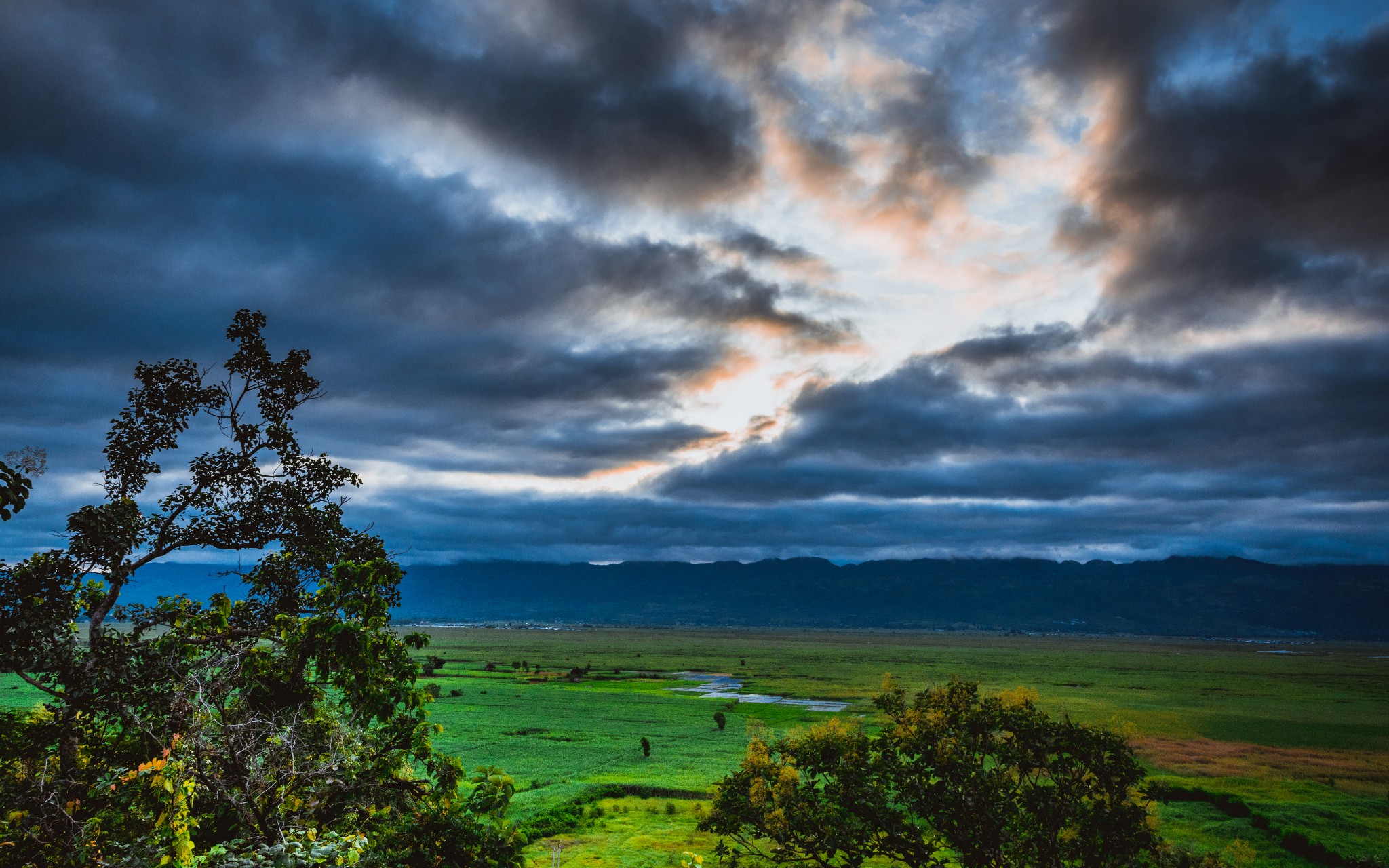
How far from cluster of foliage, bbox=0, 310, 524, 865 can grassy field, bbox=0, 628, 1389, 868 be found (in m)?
15.6

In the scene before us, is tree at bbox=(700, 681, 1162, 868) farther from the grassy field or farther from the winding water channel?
the winding water channel

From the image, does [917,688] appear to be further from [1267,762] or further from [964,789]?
[964,789]

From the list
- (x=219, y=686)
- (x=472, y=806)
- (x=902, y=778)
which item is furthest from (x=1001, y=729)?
(x=219, y=686)

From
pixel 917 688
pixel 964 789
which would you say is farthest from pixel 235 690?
pixel 917 688

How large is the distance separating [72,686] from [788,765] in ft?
62.8

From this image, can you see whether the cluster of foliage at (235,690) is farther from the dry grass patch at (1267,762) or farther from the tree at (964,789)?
the dry grass patch at (1267,762)

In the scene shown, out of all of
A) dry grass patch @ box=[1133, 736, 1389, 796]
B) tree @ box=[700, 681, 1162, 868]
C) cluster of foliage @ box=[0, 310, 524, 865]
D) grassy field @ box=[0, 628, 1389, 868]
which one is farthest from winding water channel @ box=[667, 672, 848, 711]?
cluster of foliage @ box=[0, 310, 524, 865]

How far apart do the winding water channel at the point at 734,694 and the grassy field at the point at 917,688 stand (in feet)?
11.9

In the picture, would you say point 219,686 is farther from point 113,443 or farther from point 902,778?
point 902,778

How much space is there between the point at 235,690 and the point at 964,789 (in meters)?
18.5

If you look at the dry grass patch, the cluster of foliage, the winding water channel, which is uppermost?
the cluster of foliage

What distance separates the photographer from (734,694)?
11931cm

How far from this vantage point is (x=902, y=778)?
2095cm

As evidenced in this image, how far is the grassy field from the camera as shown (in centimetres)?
4500
